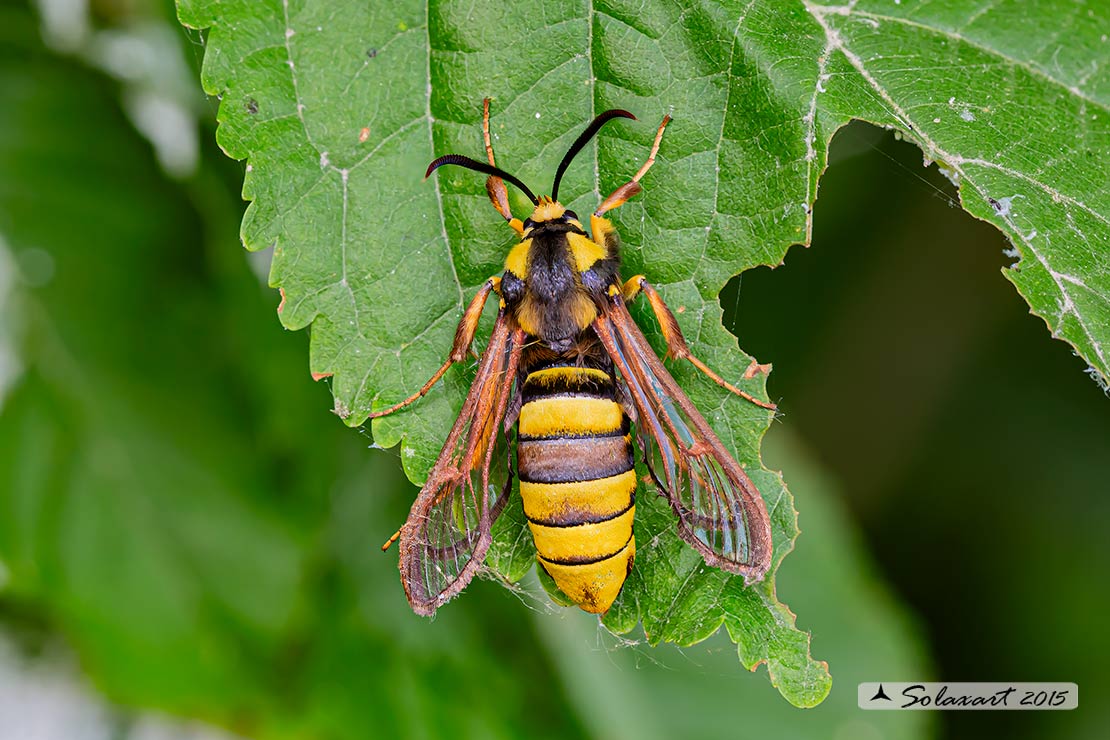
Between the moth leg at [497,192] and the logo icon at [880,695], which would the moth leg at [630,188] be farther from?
the logo icon at [880,695]

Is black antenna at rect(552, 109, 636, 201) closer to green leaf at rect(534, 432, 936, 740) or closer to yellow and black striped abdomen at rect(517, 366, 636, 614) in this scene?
yellow and black striped abdomen at rect(517, 366, 636, 614)

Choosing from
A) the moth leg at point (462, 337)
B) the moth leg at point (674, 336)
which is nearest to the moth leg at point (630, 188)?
the moth leg at point (674, 336)

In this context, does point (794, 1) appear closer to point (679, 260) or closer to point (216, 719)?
point (679, 260)

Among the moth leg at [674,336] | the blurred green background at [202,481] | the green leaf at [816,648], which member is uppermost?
the moth leg at [674,336]

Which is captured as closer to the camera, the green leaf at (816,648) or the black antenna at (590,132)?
the black antenna at (590,132)

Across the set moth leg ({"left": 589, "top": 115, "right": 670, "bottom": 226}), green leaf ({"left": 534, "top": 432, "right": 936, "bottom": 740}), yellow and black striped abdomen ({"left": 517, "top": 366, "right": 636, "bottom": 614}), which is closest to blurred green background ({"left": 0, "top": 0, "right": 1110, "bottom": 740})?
green leaf ({"left": 534, "top": 432, "right": 936, "bottom": 740})

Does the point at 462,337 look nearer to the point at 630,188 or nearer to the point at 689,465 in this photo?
the point at 630,188
